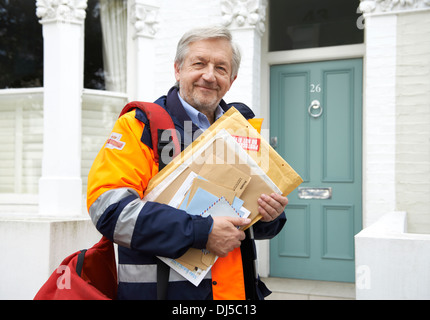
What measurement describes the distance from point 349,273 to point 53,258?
3164 millimetres

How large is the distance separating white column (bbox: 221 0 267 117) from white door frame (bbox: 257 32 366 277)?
463 mm

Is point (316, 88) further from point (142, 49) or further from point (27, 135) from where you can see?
point (27, 135)

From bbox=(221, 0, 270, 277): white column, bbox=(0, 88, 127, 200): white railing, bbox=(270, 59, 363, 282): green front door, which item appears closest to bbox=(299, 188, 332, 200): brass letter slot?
bbox=(270, 59, 363, 282): green front door

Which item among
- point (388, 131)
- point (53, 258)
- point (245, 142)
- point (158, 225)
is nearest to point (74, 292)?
point (158, 225)

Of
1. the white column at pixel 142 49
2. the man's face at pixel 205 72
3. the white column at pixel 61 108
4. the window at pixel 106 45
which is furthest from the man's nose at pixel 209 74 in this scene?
the window at pixel 106 45

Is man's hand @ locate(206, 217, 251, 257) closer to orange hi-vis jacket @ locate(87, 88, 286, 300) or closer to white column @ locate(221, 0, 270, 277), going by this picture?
orange hi-vis jacket @ locate(87, 88, 286, 300)

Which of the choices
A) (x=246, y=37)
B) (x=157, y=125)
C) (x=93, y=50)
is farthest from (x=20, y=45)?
(x=157, y=125)

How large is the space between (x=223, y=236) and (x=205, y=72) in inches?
27.8

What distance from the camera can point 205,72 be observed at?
178 cm

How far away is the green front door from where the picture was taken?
190 inches

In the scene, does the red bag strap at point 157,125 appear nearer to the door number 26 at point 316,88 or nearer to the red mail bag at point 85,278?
the red mail bag at point 85,278

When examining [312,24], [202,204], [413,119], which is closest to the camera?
[202,204]

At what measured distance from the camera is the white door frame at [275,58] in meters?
4.92

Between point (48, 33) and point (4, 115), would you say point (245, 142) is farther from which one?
point (4, 115)
